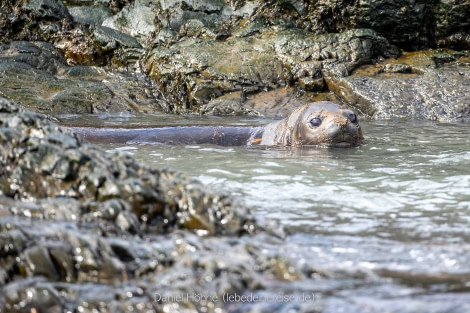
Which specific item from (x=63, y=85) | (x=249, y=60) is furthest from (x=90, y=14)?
(x=249, y=60)

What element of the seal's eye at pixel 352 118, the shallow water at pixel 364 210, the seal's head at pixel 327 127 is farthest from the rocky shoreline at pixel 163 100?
the seal's eye at pixel 352 118

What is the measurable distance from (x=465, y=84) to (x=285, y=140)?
186 inches

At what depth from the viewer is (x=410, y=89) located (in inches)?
429

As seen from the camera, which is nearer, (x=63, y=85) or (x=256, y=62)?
(x=256, y=62)

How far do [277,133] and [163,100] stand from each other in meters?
5.11

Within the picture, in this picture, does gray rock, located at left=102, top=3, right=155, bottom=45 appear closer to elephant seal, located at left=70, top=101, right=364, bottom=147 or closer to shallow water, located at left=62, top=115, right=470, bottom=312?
elephant seal, located at left=70, top=101, right=364, bottom=147

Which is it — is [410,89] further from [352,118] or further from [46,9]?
[46,9]

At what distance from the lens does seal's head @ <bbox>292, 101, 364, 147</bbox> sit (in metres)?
7.10

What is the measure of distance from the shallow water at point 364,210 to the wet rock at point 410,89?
302 centimetres

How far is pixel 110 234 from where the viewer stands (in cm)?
296

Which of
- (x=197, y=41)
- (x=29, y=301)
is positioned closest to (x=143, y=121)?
(x=197, y=41)

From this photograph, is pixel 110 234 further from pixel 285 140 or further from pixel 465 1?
pixel 465 1

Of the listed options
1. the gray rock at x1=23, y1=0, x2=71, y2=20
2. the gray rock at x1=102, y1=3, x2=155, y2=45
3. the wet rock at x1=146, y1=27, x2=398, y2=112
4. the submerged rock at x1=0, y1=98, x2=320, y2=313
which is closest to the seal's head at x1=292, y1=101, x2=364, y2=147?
the submerged rock at x1=0, y1=98, x2=320, y2=313

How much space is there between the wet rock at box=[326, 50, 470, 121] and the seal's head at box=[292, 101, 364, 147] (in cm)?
343
